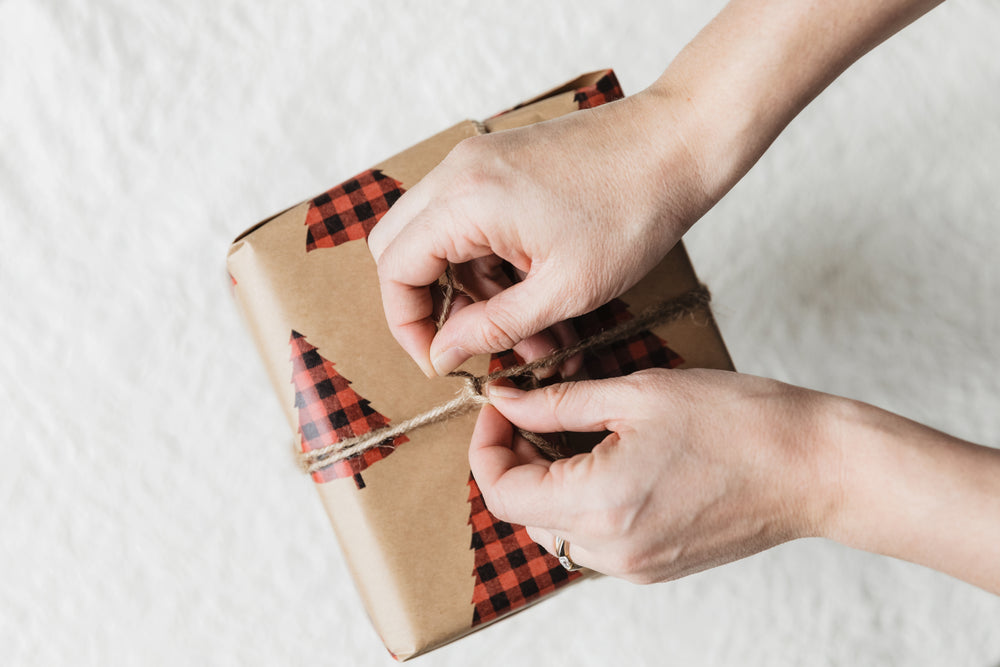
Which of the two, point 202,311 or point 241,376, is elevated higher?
point 202,311

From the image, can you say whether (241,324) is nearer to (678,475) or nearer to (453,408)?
(453,408)

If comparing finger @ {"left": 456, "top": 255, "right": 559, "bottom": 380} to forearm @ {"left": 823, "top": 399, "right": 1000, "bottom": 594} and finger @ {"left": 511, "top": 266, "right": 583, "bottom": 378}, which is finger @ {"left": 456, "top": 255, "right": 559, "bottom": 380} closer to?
finger @ {"left": 511, "top": 266, "right": 583, "bottom": 378}

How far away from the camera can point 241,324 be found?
1021 mm

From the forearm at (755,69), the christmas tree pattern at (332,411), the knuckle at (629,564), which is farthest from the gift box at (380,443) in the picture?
the forearm at (755,69)

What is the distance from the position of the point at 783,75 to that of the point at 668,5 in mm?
519

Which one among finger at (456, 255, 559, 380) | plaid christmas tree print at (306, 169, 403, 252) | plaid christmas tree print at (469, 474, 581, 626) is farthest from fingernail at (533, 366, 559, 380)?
plaid christmas tree print at (306, 169, 403, 252)

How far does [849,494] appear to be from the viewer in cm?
64

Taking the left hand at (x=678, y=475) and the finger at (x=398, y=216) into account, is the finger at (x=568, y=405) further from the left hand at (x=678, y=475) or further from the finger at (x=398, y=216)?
the finger at (x=398, y=216)

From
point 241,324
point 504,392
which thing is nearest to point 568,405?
point 504,392

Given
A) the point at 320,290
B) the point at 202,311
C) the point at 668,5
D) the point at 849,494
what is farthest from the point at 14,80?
the point at 849,494

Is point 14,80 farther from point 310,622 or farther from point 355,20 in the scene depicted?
point 310,622

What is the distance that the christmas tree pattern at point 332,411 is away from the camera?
2.46ft

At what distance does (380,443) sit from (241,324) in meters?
0.39

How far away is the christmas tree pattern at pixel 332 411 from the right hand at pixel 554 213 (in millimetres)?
129
